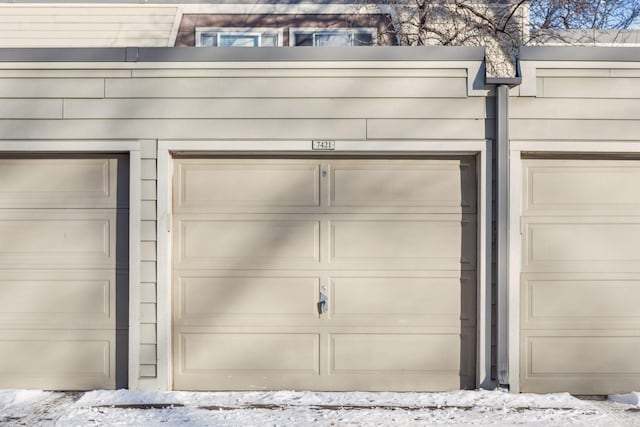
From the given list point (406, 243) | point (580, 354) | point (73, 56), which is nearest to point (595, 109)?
point (406, 243)

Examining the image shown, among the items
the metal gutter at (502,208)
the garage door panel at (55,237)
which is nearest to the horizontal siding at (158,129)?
the garage door panel at (55,237)

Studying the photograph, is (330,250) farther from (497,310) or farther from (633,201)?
(633,201)

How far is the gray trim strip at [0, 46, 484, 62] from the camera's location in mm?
5078

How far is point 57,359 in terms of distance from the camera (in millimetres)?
5137

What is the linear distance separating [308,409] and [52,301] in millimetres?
2465

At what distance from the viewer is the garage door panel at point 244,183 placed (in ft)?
17.0

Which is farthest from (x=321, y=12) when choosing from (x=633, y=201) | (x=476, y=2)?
(x=633, y=201)

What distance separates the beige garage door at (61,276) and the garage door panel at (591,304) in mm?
3676

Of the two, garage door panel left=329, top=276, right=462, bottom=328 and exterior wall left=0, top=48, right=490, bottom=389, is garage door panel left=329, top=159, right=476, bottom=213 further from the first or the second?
garage door panel left=329, top=276, right=462, bottom=328

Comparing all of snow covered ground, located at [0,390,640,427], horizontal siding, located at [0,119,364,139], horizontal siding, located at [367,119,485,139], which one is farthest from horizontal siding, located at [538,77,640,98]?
snow covered ground, located at [0,390,640,427]

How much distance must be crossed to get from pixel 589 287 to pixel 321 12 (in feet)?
18.5

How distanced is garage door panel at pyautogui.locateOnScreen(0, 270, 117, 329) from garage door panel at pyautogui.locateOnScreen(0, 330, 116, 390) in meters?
0.09

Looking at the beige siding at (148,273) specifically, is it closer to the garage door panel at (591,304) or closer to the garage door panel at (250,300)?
the garage door panel at (250,300)

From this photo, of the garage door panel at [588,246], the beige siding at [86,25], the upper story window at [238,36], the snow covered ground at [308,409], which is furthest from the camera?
the upper story window at [238,36]
